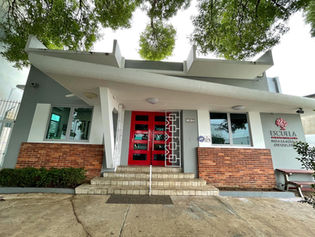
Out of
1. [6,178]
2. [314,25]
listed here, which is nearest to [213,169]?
[314,25]

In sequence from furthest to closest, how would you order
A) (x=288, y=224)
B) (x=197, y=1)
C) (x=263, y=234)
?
(x=197, y=1), (x=288, y=224), (x=263, y=234)

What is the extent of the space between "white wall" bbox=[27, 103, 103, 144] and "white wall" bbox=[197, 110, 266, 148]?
12.6 feet

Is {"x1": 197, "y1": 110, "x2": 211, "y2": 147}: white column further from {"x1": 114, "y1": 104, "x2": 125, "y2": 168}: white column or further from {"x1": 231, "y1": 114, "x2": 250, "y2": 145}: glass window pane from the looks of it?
{"x1": 114, "y1": 104, "x2": 125, "y2": 168}: white column

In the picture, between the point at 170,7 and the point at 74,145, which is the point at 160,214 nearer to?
the point at 74,145

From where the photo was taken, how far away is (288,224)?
7.86 feet

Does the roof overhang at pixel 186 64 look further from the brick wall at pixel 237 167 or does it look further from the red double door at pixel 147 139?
the brick wall at pixel 237 167

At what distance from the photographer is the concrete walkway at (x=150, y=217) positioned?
2043 mm

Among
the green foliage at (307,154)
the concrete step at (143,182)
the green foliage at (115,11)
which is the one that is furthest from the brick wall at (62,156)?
the green foliage at (307,154)

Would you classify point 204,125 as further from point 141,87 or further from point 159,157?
point 141,87

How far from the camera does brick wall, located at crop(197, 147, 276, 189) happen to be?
4559 mm

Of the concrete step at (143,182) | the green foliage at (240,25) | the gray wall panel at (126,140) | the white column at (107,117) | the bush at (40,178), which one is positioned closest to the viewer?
the white column at (107,117)

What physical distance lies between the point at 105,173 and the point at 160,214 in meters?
2.59

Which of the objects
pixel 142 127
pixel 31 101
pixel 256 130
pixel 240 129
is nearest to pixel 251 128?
pixel 256 130

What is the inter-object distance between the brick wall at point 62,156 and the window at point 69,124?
349 millimetres
